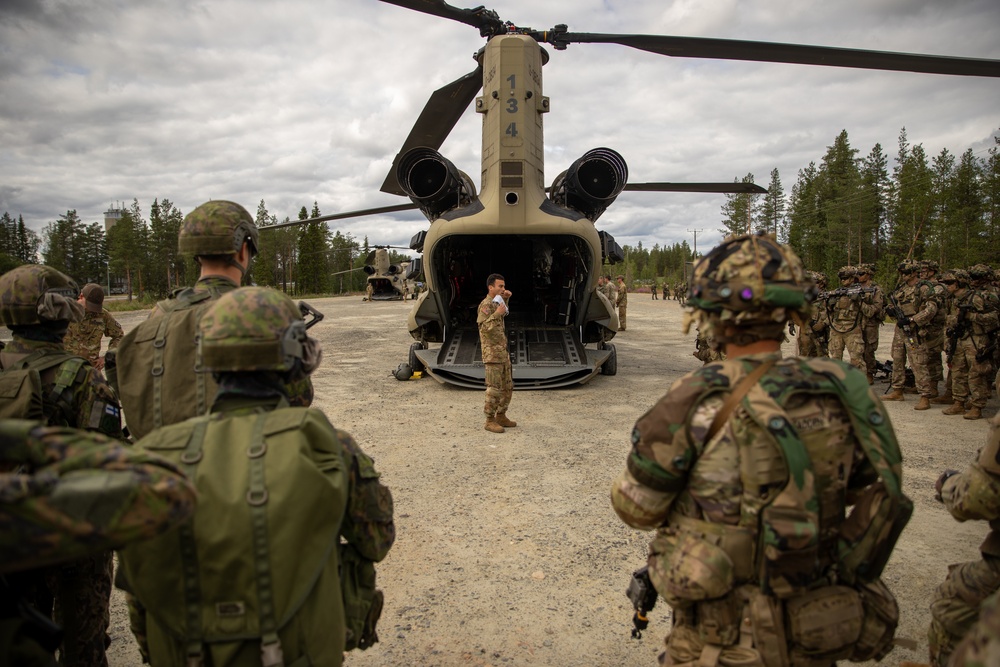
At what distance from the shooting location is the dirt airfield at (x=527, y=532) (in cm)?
278

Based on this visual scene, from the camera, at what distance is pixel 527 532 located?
3.82 metres

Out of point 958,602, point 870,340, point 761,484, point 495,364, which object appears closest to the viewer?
point 761,484

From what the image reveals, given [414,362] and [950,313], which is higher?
[950,313]

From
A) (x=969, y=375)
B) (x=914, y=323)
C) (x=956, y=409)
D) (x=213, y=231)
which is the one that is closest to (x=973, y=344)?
(x=969, y=375)

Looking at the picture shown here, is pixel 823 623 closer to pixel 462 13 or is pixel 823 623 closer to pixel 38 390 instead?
pixel 38 390

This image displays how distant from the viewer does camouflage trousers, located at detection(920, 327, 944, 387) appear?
6805 millimetres

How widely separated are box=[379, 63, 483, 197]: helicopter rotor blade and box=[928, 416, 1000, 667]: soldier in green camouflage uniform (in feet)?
24.1

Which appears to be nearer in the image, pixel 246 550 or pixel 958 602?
pixel 246 550

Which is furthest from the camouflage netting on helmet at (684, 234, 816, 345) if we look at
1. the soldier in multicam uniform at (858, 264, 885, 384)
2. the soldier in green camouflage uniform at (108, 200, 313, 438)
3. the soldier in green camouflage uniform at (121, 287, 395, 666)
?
the soldier in multicam uniform at (858, 264, 885, 384)

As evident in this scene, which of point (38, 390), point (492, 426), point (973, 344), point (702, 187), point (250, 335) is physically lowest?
point (492, 426)

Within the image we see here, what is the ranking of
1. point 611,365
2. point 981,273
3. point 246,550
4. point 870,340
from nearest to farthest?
1. point 246,550
2. point 981,273
3. point 870,340
4. point 611,365

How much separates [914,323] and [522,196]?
15.5ft

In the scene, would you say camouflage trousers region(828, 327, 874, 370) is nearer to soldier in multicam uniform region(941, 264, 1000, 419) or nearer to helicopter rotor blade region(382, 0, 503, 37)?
soldier in multicam uniform region(941, 264, 1000, 419)

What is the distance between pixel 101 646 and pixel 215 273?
5.22 feet
